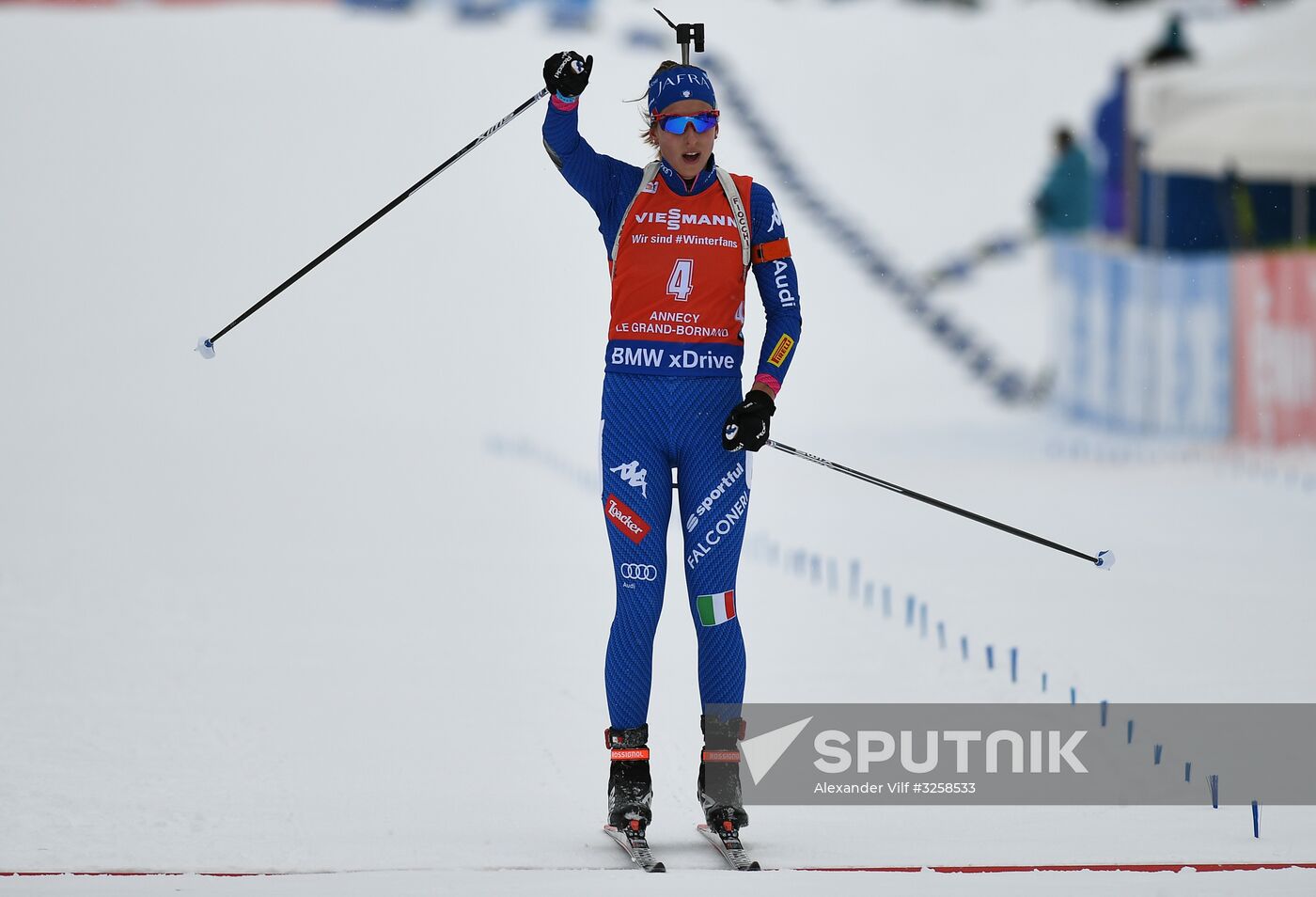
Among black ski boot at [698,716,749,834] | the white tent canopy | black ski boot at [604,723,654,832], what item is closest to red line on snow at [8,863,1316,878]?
black ski boot at [698,716,749,834]

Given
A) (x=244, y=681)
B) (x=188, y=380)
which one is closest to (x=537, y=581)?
(x=244, y=681)

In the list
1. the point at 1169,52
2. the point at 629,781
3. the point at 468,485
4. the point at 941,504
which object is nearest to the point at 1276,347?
the point at 468,485

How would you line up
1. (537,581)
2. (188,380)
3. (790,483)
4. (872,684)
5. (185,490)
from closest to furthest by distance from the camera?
(872,684), (537,581), (185,490), (790,483), (188,380)

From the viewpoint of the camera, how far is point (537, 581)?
34.1ft

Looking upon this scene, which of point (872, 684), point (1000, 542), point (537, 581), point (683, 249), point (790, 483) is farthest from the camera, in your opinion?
point (790, 483)

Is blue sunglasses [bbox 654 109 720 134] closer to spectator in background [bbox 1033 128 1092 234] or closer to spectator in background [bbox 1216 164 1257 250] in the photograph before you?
spectator in background [bbox 1216 164 1257 250]

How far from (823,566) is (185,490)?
4.82 meters

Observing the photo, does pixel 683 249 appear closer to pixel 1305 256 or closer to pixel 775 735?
pixel 775 735

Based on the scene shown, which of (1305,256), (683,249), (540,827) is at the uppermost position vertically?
(1305,256)

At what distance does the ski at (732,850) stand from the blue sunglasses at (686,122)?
177 cm

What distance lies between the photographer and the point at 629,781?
215 inches

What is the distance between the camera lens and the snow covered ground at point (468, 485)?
569 centimetres

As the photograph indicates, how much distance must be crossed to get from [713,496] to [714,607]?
0.29 m

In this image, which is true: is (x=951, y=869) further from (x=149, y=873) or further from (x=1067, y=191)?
(x=1067, y=191)
